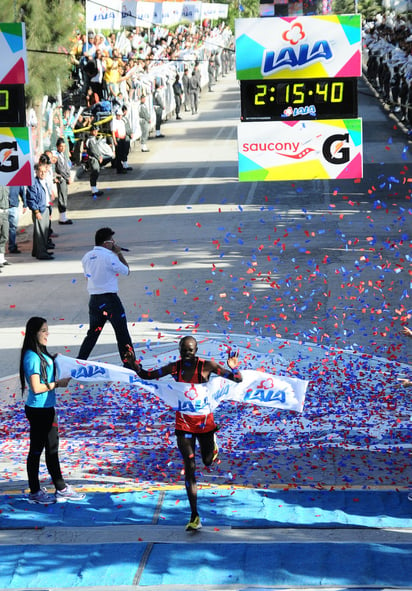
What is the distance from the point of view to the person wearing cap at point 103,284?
12.9 m

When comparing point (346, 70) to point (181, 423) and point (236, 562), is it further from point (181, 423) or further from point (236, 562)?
point (236, 562)

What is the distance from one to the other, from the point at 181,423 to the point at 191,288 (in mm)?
8787

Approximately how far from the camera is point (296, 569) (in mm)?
7871

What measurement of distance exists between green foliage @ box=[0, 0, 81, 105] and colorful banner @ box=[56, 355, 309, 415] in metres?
17.9

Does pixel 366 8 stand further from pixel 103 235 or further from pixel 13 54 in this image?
pixel 103 235

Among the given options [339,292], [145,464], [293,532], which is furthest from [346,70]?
[293,532]

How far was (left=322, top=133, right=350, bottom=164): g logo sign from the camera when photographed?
1527 centimetres

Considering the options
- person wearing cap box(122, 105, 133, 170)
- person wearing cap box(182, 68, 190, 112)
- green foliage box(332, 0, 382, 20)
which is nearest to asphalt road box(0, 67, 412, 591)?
person wearing cap box(122, 105, 133, 170)

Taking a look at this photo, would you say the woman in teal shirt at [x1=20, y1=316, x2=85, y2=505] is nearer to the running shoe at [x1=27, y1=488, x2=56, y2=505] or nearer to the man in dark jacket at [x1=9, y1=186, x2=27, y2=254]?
the running shoe at [x1=27, y1=488, x2=56, y2=505]

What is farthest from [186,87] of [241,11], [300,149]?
[300,149]

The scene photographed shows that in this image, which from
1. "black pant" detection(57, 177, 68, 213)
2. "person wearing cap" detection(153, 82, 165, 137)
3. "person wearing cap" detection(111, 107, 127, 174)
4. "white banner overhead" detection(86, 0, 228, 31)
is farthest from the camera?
"person wearing cap" detection(153, 82, 165, 137)

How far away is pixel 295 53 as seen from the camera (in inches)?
600

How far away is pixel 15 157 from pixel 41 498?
6.57 metres

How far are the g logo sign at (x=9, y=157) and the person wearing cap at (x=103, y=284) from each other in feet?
8.01
